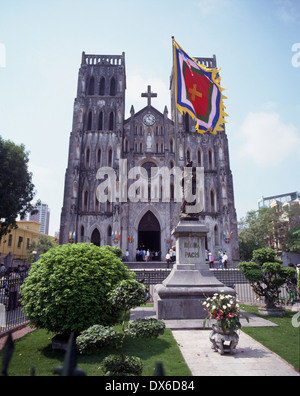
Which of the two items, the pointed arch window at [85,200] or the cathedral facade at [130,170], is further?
the pointed arch window at [85,200]

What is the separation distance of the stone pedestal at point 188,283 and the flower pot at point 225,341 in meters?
2.25

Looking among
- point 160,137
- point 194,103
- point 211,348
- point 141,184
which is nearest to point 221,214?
point 141,184

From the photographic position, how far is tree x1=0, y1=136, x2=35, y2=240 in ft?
80.0

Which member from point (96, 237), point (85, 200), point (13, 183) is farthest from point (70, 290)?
point (85, 200)

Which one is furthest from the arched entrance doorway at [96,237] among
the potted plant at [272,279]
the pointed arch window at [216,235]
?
the potted plant at [272,279]

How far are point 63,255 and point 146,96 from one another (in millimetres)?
30639

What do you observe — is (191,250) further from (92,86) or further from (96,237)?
(92,86)

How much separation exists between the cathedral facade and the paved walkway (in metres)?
20.9

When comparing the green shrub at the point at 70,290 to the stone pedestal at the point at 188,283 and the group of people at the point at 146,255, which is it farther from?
the group of people at the point at 146,255

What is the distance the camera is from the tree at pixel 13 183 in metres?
24.4

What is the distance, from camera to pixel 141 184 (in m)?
29.9

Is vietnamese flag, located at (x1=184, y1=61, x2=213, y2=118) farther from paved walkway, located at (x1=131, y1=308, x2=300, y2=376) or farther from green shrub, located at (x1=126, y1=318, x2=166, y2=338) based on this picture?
green shrub, located at (x1=126, y1=318, x2=166, y2=338)

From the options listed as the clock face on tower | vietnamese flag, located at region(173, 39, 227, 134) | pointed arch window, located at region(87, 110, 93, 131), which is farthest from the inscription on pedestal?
pointed arch window, located at region(87, 110, 93, 131)
